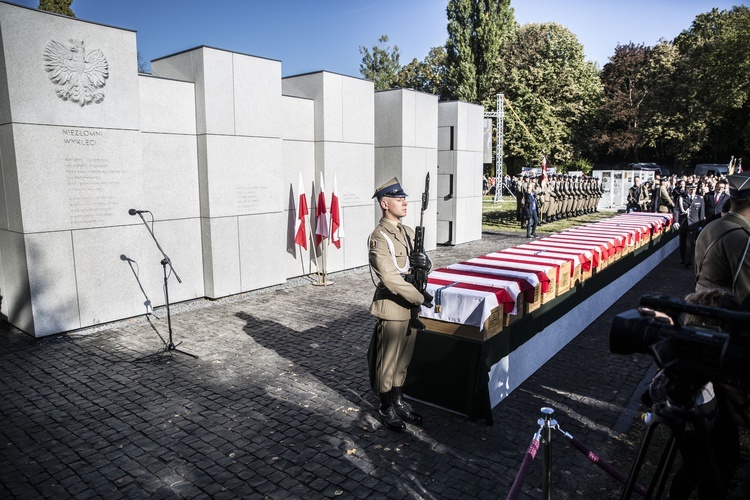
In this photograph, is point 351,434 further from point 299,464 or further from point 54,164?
point 54,164

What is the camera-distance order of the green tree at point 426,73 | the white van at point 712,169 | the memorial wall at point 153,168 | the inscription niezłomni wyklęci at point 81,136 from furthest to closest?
the green tree at point 426,73
the white van at point 712,169
the inscription niezłomni wyklęci at point 81,136
the memorial wall at point 153,168

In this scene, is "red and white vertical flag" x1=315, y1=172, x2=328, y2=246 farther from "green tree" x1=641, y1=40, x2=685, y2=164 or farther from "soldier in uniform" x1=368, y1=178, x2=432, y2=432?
"green tree" x1=641, y1=40, x2=685, y2=164

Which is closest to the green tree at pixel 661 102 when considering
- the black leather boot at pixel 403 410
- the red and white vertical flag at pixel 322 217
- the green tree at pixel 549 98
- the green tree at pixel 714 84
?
the green tree at pixel 714 84

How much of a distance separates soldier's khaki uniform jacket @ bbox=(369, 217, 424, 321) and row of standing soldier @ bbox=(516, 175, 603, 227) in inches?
595

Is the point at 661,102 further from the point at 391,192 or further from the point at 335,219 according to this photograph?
the point at 391,192

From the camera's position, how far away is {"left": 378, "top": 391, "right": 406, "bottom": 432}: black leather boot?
4828mm

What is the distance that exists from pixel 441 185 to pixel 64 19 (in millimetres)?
11621

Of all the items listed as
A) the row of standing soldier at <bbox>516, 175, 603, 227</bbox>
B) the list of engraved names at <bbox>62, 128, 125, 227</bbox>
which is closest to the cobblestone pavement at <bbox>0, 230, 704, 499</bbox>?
the list of engraved names at <bbox>62, 128, 125, 227</bbox>

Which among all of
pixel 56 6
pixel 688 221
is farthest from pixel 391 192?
pixel 56 6

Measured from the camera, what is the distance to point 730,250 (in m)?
3.86

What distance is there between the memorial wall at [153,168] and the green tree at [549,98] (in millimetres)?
28776

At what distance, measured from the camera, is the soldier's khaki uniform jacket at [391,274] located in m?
4.62

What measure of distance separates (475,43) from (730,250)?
38.8 metres

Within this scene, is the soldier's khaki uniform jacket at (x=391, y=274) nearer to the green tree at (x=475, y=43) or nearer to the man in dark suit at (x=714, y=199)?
the man in dark suit at (x=714, y=199)
